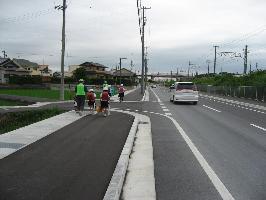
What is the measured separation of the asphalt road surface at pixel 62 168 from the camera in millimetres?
6238

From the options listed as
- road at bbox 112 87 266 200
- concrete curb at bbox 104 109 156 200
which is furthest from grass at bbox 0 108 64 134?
concrete curb at bbox 104 109 156 200

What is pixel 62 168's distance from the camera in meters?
7.95

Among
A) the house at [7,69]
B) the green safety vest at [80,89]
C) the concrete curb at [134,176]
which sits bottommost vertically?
the concrete curb at [134,176]

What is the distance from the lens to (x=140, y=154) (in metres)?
9.93

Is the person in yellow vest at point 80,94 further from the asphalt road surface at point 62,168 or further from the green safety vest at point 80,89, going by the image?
the asphalt road surface at point 62,168

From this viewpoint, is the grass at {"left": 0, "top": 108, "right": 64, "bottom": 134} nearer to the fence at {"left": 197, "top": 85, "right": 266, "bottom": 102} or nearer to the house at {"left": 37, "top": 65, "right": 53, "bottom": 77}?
the fence at {"left": 197, "top": 85, "right": 266, "bottom": 102}

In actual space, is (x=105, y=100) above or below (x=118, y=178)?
above

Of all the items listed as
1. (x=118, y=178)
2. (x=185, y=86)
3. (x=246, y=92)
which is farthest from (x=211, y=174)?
(x=246, y=92)

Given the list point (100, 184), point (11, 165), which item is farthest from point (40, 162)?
point (100, 184)

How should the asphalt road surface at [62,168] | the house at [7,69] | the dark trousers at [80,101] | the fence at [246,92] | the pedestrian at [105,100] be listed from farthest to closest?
the house at [7,69] < the fence at [246,92] < the dark trousers at [80,101] < the pedestrian at [105,100] < the asphalt road surface at [62,168]

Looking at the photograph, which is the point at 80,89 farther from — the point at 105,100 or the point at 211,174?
the point at 211,174

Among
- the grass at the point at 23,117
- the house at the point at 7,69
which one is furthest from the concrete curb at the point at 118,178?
the house at the point at 7,69

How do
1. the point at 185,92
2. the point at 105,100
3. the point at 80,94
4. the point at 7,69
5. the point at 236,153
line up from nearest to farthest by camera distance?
the point at 236,153
the point at 105,100
the point at 80,94
the point at 185,92
the point at 7,69

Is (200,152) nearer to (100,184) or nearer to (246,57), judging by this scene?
(100,184)
